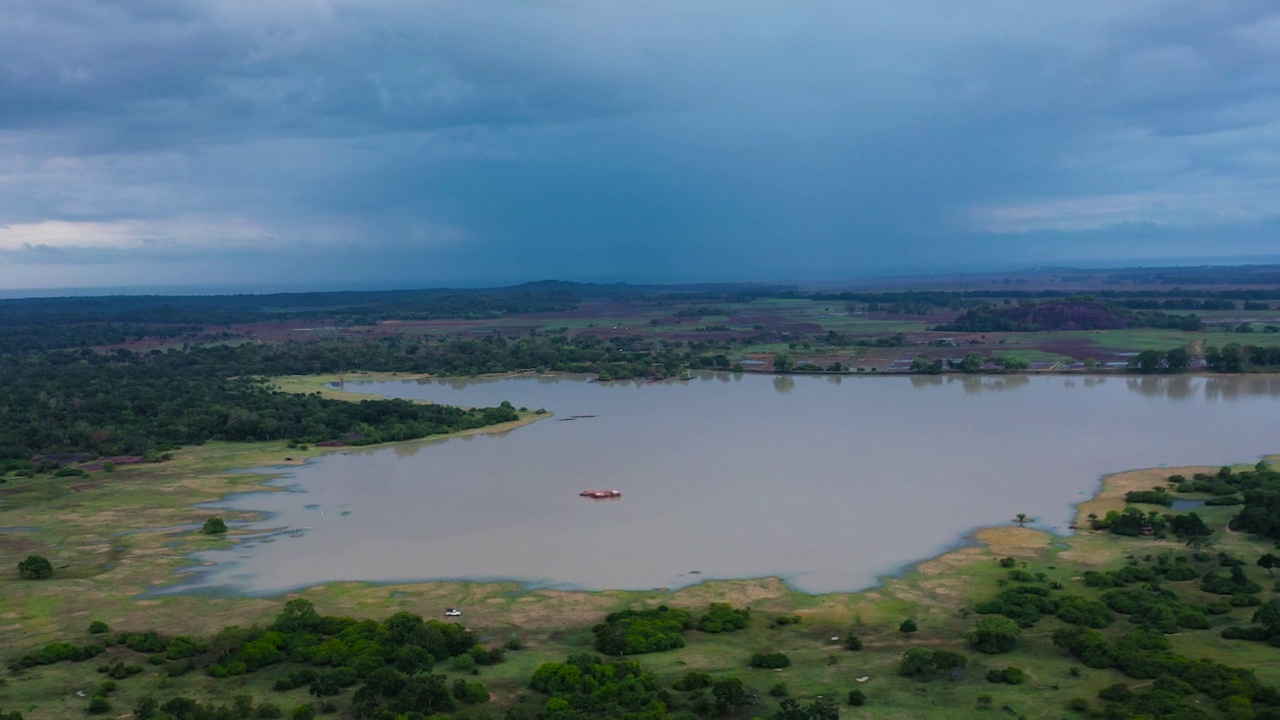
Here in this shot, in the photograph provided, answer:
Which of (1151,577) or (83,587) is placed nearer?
(1151,577)

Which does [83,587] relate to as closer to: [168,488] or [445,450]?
[168,488]

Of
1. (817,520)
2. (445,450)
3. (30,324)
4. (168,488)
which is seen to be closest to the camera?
(817,520)

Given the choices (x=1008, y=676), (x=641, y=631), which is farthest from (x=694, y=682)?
(x=1008, y=676)

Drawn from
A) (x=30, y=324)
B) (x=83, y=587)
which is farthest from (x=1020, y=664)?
(x=30, y=324)

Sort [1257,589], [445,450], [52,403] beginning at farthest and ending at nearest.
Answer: [52,403]
[445,450]
[1257,589]

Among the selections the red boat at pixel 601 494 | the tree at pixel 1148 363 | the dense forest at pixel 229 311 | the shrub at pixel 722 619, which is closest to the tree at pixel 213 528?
the red boat at pixel 601 494

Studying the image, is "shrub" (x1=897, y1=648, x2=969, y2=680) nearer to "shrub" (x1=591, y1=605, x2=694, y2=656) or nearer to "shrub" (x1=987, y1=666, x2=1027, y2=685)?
"shrub" (x1=987, y1=666, x2=1027, y2=685)

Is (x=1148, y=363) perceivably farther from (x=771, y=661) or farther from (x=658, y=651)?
(x=658, y=651)

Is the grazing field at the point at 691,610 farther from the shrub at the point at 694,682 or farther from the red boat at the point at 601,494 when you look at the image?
the red boat at the point at 601,494
